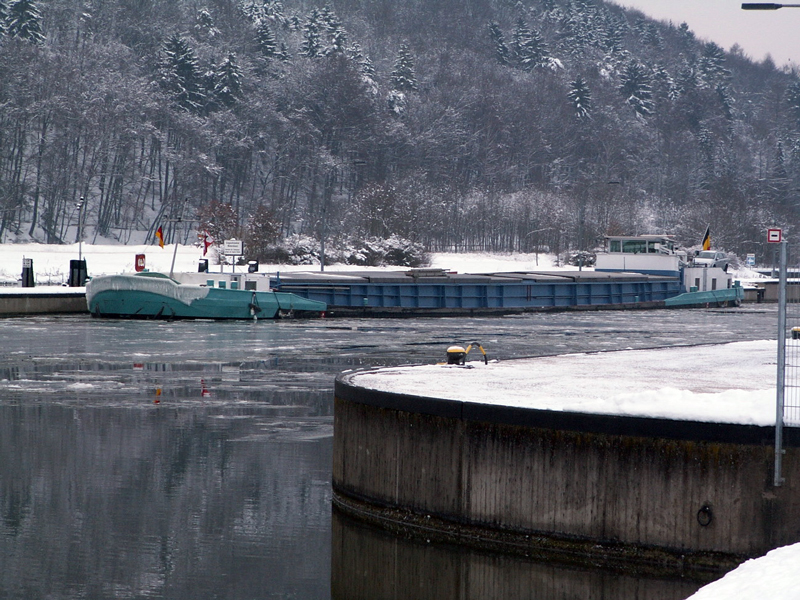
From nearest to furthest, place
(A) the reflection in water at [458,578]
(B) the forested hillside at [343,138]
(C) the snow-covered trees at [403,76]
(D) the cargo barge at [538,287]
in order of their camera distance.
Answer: (A) the reflection in water at [458,578] < (D) the cargo barge at [538,287] < (B) the forested hillside at [343,138] < (C) the snow-covered trees at [403,76]

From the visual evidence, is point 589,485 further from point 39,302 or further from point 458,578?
point 39,302

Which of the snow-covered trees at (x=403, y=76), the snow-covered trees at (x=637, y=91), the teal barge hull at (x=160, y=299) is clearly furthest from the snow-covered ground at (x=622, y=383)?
the snow-covered trees at (x=637, y=91)

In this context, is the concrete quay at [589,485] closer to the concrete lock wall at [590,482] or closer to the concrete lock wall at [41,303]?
the concrete lock wall at [590,482]

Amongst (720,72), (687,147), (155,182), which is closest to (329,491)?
(155,182)

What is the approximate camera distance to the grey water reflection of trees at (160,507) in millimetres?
11602

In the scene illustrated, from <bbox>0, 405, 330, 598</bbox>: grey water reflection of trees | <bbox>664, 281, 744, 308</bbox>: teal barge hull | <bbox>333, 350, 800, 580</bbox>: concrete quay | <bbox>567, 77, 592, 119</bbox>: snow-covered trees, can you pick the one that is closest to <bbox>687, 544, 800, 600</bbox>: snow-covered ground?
<bbox>333, 350, 800, 580</bbox>: concrete quay

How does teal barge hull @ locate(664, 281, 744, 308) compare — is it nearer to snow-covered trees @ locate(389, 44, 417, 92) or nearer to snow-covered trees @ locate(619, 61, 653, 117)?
snow-covered trees @ locate(389, 44, 417, 92)

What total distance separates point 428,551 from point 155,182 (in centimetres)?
12010

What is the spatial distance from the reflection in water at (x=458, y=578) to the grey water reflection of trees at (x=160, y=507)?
0.39m

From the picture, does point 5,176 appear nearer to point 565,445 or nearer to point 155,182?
point 155,182

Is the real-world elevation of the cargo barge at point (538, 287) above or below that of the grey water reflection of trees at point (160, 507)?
above

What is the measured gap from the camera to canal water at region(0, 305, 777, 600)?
37.9 feet

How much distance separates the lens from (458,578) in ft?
38.8

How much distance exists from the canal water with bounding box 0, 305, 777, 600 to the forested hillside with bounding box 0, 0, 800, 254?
55073 mm
